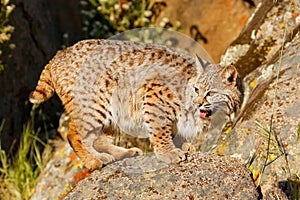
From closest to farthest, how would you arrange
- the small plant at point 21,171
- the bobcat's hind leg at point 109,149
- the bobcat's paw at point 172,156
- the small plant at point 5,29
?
the bobcat's paw at point 172,156
the bobcat's hind leg at point 109,149
the small plant at point 5,29
the small plant at point 21,171

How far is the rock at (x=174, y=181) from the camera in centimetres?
421

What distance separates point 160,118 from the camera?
4668mm

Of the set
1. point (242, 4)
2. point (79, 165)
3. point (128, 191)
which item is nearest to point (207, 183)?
point (128, 191)

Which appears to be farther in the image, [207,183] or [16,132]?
[16,132]

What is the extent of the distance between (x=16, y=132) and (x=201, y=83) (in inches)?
133

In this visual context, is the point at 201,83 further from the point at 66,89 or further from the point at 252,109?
the point at 66,89

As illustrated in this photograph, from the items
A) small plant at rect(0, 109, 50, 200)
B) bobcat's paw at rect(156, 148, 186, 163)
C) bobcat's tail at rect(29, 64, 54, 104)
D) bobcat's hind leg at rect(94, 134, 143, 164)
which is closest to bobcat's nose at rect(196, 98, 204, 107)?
bobcat's paw at rect(156, 148, 186, 163)

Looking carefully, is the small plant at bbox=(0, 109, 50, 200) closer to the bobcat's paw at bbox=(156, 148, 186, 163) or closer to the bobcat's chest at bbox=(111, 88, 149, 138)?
the bobcat's chest at bbox=(111, 88, 149, 138)

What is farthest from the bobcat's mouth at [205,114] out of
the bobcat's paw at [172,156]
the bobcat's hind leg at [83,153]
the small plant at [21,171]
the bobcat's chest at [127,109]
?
the small plant at [21,171]

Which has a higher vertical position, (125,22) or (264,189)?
(125,22)

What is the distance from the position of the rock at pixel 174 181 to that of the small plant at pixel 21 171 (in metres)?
2.47

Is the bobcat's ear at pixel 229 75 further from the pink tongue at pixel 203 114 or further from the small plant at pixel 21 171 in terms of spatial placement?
the small plant at pixel 21 171

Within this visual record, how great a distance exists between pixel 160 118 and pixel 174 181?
0.60 m

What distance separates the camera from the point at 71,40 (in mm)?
9023
